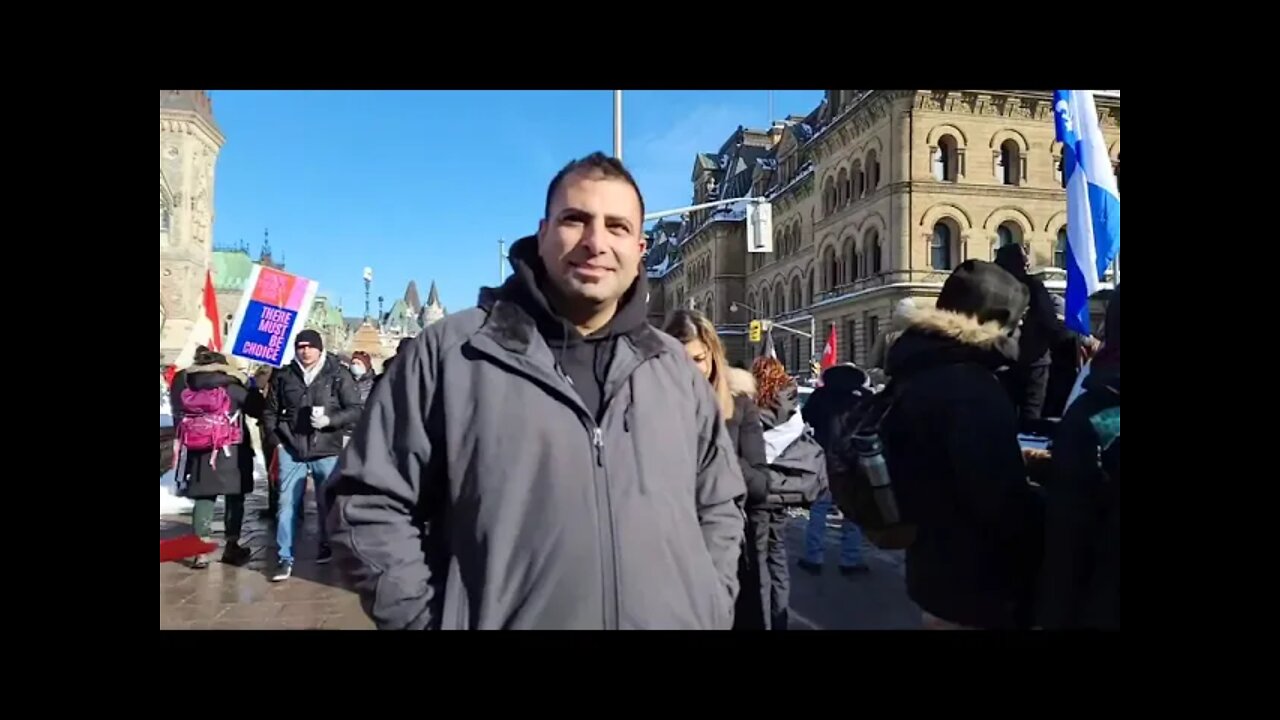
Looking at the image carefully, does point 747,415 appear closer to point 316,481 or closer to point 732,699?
point 732,699

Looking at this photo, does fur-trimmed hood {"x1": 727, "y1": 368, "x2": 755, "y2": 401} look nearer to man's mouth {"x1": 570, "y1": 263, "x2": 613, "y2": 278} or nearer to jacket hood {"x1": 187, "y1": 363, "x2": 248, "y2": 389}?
man's mouth {"x1": 570, "y1": 263, "x2": 613, "y2": 278}

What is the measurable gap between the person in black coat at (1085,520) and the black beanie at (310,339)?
16.6 ft

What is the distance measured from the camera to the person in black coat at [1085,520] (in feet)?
7.92

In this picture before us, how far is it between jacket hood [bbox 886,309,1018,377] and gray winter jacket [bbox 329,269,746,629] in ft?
4.03

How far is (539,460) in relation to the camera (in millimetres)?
1886

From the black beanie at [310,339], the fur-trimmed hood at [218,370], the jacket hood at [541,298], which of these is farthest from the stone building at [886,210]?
the fur-trimmed hood at [218,370]

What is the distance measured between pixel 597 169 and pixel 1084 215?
3.16 m

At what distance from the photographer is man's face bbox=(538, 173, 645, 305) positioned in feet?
6.48

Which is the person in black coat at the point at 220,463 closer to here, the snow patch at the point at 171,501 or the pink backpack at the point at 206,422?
the pink backpack at the point at 206,422

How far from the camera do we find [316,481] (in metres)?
5.28

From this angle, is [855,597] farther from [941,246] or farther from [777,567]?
[941,246]
